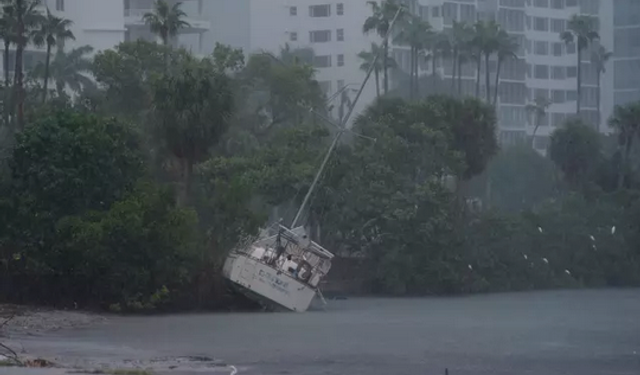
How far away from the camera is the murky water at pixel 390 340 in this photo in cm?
3778

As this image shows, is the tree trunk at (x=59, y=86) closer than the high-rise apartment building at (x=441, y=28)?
Yes

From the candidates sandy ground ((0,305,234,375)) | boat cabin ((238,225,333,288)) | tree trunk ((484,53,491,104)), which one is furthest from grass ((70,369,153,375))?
tree trunk ((484,53,491,104))

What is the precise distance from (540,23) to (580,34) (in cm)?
560

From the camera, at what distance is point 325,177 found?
68875mm

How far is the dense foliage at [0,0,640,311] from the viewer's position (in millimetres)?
53438

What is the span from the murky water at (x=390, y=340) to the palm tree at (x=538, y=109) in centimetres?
3295

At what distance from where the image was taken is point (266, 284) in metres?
55.1

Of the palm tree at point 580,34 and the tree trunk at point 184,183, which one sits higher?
the palm tree at point 580,34

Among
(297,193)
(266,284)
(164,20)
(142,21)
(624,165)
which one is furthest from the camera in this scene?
(142,21)

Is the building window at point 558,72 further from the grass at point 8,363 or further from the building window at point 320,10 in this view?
the grass at point 8,363

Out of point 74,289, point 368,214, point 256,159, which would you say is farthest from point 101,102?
point 74,289

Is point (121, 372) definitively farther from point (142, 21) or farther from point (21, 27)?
point (142, 21)

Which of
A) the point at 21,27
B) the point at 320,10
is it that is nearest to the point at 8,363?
the point at 21,27

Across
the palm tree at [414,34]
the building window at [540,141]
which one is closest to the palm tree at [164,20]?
the palm tree at [414,34]
